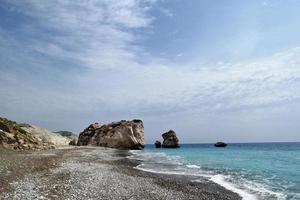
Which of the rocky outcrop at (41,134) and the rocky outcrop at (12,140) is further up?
the rocky outcrop at (41,134)

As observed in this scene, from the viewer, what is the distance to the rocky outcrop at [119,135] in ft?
326

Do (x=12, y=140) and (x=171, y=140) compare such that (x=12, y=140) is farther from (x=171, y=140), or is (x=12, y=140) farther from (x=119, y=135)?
(x=171, y=140)

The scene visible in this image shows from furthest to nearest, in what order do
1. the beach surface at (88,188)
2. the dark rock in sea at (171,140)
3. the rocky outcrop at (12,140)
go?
the dark rock in sea at (171,140)
the rocky outcrop at (12,140)
the beach surface at (88,188)

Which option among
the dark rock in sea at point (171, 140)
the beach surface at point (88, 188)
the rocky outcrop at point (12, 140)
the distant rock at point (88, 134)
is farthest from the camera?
the dark rock in sea at point (171, 140)

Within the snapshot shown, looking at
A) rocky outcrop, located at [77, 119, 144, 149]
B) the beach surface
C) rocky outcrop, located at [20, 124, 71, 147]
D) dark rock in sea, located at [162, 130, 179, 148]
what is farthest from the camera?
dark rock in sea, located at [162, 130, 179, 148]

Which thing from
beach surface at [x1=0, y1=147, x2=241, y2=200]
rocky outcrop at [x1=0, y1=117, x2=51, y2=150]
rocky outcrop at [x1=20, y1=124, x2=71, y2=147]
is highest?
rocky outcrop at [x1=20, y1=124, x2=71, y2=147]

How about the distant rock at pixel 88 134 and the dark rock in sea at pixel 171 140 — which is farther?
the dark rock in sea at pixel 171 140

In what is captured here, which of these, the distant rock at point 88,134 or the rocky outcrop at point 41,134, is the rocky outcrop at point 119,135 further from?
the rocky outcrop at point 41,134

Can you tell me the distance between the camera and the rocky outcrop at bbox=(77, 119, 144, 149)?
99250 mm

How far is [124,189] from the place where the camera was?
783 inches

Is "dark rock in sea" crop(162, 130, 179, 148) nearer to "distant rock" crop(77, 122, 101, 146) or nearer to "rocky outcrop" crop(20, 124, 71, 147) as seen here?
"distant rock" crop(77, 122, 101, 146)

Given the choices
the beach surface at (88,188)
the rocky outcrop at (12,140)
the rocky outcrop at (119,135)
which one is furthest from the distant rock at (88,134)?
the beach surface at (88,188)

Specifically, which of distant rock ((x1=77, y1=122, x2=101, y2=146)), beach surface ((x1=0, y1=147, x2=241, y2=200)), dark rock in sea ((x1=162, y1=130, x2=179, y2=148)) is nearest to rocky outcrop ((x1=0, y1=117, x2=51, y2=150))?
beach surface ((x1=0, y1=147, x2=241, y2=200))

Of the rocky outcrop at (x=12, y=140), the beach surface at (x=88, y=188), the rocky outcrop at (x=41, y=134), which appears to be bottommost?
the beach surface at (x=88, y=188)
